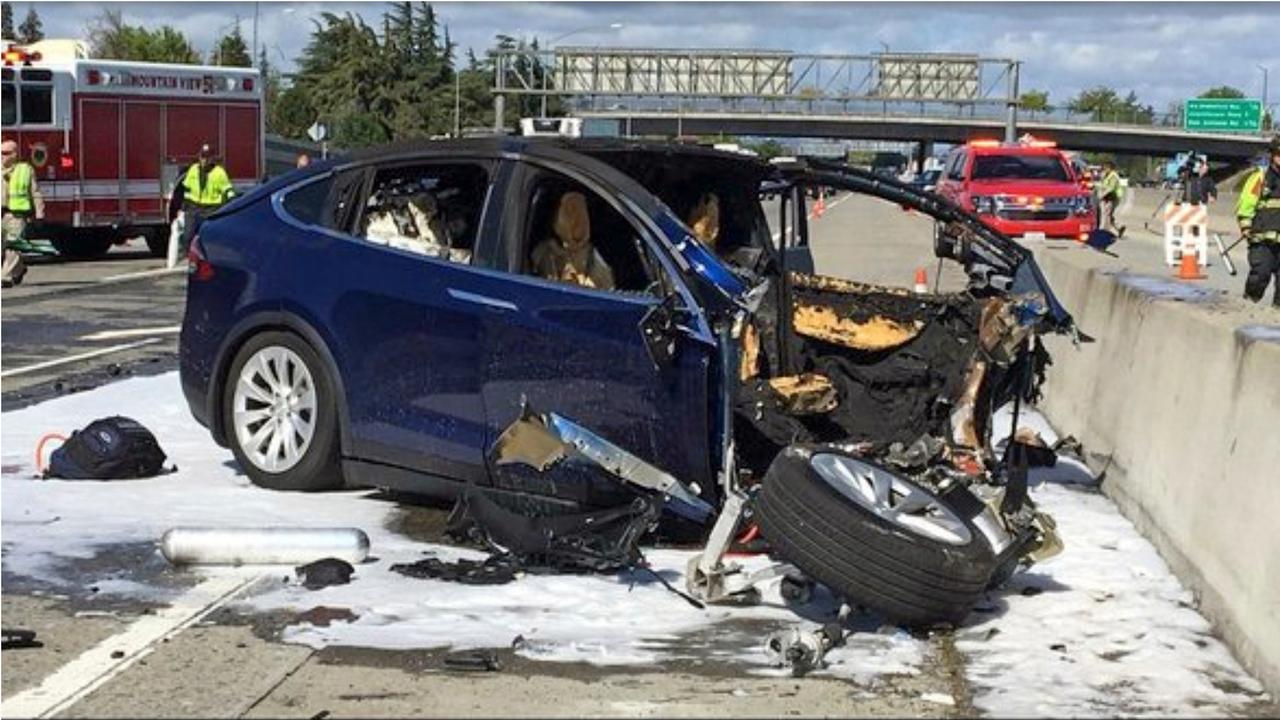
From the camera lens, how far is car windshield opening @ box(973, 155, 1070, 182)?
27453 millimetres

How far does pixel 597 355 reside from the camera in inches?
273

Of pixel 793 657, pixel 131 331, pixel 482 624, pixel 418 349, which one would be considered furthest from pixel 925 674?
pixel 131 331

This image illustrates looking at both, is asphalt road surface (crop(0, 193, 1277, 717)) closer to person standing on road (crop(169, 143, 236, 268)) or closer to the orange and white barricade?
person standing on road (crop(169, 143, 236, 268))

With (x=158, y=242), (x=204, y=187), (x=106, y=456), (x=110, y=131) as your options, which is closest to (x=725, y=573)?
(x=106, y=456)

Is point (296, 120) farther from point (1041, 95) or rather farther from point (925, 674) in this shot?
point (925, 674)

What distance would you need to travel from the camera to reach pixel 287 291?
786 cm

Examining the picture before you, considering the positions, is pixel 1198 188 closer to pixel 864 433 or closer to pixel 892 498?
pixel 864 433

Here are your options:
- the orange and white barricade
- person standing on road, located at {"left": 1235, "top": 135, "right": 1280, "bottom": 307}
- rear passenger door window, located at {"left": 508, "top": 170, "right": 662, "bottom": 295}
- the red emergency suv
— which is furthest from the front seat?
the red emergency suv

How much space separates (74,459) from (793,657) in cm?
433

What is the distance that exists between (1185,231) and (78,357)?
→ 55.3ft

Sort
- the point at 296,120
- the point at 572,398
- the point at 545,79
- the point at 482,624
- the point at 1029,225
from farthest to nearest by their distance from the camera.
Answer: the point at 296,120, the point at 545,79, the point at 1029,225, the point at 572,398, the point at 482,624

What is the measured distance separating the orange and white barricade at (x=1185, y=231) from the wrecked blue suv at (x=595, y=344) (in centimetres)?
1637

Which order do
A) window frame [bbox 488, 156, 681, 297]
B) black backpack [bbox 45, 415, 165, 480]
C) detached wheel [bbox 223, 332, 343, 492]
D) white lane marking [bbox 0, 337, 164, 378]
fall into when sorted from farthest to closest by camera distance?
white lane marking [bbox 0, 337, 164, 378] → black backpack [bbox 45, 415, 165, 480] → detached wheel [bbox 223, 332, 343, 492] → window frame [bbox 488, 156, 681, 297]

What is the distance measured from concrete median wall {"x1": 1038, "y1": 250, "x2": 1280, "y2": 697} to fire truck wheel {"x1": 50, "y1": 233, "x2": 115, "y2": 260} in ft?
72.1
